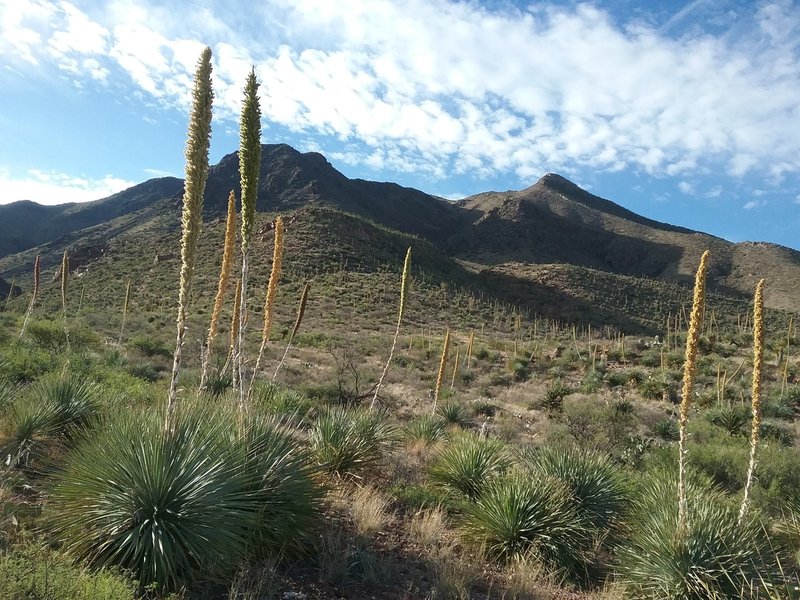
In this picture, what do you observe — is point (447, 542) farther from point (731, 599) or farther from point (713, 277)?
point (713, 277)

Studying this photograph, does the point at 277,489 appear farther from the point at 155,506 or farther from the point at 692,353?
the point at 692,353

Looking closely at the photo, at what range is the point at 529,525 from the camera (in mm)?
6086

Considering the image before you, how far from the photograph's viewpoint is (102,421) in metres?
5.88

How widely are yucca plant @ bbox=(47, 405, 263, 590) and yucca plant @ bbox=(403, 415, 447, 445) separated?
668 cm

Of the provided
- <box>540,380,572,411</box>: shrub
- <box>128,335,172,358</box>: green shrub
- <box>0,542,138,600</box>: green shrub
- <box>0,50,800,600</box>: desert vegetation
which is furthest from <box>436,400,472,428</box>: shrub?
<box>0,542,138,600</box>: green shrub

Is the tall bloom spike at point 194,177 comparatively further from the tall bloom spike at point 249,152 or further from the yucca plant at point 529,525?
the yucca plant at point 529,525

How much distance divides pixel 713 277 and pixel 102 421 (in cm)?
8907

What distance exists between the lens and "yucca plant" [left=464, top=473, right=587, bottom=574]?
5.92m

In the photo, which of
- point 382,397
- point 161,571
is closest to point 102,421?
point 161,571

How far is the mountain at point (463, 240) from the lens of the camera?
59531 mm

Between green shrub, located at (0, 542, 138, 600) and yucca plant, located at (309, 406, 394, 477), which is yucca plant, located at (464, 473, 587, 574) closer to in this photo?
yucca plant, located at (309, 406, 394, 477)

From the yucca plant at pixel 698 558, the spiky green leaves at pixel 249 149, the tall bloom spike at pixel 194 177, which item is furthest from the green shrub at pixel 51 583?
the yucca plant at pixel 698 558

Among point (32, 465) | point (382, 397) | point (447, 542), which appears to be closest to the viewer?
point (32, 465)

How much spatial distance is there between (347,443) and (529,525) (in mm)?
2671
